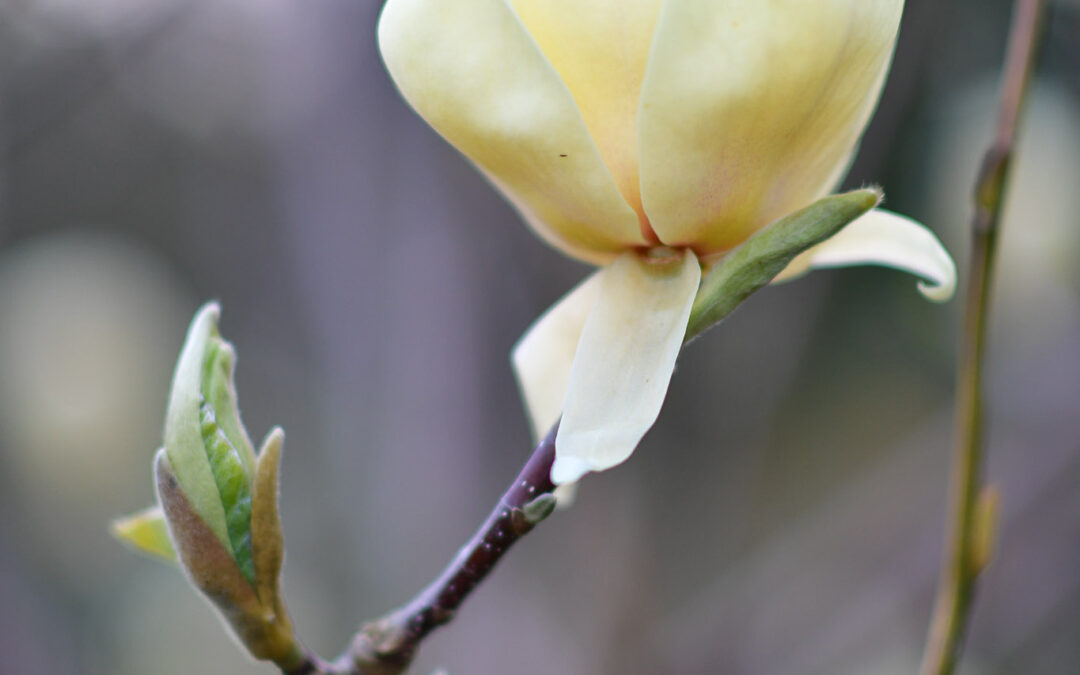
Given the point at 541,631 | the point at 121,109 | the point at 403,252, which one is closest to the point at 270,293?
the point at 121,109

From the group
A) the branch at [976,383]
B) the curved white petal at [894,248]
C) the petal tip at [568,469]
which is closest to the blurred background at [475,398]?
the branch at [976,383]

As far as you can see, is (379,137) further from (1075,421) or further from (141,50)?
(1075,421)

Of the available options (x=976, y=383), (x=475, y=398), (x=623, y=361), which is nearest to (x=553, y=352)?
(x=623, y=361)

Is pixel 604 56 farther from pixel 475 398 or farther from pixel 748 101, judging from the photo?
pixel 475 398

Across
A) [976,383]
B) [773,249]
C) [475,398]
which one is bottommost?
[475,398]

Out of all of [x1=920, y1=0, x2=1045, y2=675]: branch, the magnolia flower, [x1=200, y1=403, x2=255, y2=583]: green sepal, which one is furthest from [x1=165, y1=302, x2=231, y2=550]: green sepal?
[x1=920, y1=0, x2=1045, y2=675]: branch

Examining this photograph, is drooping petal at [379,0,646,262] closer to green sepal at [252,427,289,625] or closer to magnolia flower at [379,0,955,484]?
magnolia flower at [379,0,955,484]
